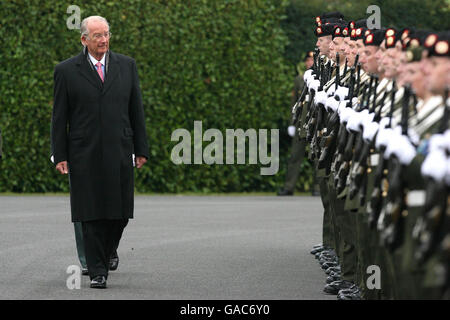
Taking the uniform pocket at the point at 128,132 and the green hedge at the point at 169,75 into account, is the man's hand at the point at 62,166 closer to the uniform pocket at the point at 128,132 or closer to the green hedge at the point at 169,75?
the uniform pocket at the point at 128,132

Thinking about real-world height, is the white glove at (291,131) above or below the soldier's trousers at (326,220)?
below

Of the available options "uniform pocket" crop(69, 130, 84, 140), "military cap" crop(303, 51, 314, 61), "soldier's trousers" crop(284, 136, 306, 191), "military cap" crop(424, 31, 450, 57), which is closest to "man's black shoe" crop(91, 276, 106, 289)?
"uniform pocket" crop(69, 130, 84, 140)

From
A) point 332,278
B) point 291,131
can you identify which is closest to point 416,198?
point 332,278

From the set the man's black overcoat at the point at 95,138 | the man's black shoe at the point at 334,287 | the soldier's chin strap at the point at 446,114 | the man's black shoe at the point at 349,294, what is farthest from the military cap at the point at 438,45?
the man's black overcoat at the point at 95,138

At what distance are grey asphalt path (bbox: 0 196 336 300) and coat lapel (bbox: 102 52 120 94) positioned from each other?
5.25 ft

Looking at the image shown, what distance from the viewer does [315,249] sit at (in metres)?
12.1

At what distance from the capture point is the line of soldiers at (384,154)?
5.65 meters

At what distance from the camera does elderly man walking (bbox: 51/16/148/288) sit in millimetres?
9594

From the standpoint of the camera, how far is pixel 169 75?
1944cm

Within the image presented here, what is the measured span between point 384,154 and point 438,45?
1032 mm

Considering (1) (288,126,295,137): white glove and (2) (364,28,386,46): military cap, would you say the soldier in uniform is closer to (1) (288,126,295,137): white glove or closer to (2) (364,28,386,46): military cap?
(1) (288,126,295,137): white glove

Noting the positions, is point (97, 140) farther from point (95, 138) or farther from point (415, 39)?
point (415, 39)

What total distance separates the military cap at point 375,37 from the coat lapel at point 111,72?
92.0 inches

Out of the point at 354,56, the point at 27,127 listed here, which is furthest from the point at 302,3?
the point at 354,56
